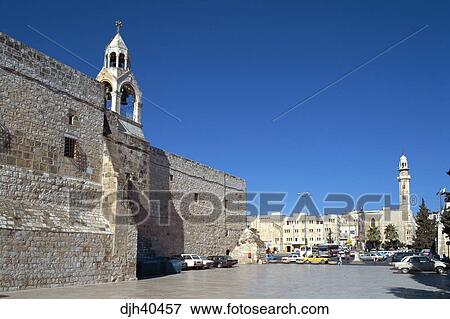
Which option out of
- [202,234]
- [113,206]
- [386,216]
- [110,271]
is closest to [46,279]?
[110,271]

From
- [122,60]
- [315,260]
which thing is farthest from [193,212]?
[315,260]

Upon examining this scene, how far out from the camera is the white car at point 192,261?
1086 inches

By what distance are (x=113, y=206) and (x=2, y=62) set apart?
6595mm

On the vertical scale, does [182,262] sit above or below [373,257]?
above

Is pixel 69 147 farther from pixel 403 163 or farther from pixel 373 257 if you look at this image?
pixel 403 163

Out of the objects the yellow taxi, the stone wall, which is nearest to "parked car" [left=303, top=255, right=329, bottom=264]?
the yellow taxi

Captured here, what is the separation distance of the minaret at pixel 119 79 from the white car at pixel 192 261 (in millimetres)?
8407

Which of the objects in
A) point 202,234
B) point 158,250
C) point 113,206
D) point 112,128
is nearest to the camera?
point 113,206

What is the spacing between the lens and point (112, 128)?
68.1 feet

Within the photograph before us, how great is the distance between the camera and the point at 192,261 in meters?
27.7

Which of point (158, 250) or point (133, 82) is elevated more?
point (133, 82)
